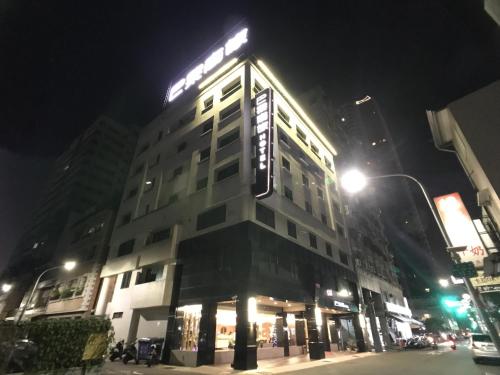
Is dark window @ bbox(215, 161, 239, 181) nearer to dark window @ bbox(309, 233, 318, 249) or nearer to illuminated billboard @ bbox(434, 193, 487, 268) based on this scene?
dark window @ bbox(309, 233, 318, 249)

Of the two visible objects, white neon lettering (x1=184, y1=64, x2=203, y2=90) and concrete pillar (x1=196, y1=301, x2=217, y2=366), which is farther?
white neon lettering (x1=184, y1=64, x2=203, y2=90)

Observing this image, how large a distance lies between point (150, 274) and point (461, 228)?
22881 millimetres

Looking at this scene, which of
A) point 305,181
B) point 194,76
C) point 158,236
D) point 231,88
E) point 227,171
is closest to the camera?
point 227,171

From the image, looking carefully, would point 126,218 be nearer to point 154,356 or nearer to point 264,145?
point 154,356

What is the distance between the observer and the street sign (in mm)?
8352

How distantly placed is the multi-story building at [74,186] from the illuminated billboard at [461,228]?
168 ft

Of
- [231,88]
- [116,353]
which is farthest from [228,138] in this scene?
[116,353]

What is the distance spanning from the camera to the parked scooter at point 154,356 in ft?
52.8

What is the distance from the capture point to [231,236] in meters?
18.4

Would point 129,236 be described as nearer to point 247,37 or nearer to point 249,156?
point 249,156

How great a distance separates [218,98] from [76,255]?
1111 inches

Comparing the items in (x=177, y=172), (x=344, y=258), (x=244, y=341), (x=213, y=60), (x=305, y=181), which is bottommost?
(x=244, y=341)

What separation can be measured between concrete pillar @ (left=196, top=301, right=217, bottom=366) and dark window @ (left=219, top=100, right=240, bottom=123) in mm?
17630

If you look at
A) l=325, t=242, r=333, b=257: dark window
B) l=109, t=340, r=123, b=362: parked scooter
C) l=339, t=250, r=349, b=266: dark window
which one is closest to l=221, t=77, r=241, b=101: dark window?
l=325, t=242, r=333, b=257: dark window
